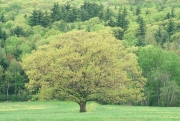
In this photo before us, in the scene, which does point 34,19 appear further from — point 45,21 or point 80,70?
point 80,70

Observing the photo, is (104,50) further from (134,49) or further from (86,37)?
(134,49)

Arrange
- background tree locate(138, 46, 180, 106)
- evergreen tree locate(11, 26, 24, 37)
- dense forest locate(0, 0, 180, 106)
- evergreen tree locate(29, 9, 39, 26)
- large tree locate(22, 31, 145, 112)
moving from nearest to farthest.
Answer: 1. large tree locate(22, 31, 145, 112)
2. background tree locate(138, 46, 180, 106)
3. dense forest locate(0, 0, 180, 106)
4. evergreen tree locate(11, 26, 24, 37)
5. evergreen tree locate(29, 9, 39, 26)

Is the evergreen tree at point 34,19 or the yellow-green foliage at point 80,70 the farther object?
the evergreen tree at point 34,19

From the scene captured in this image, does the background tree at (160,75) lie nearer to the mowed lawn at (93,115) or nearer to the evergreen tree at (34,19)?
the mowed lawn at (93,115)

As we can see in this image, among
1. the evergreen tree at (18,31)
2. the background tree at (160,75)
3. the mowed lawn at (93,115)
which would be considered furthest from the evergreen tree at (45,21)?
the mowed lawn at (93,115)

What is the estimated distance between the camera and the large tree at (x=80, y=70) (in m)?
44.1

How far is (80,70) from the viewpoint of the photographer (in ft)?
144

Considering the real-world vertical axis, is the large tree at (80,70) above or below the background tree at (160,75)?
above

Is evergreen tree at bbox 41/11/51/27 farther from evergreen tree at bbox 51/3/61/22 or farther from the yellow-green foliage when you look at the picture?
the yellow-green foliage

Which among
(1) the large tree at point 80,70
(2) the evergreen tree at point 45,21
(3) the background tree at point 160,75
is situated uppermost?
(1) the large tree at point 80,70

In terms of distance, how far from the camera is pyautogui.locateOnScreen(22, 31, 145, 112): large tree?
145 ft

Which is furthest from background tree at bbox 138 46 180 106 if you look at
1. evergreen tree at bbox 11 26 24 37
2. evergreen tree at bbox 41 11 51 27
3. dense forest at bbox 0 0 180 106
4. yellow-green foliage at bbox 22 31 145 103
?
evergreen tree at bbox 41 11 51 27

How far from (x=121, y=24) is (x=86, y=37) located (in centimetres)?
11448

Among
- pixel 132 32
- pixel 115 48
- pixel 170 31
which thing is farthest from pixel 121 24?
pixel 115 48
